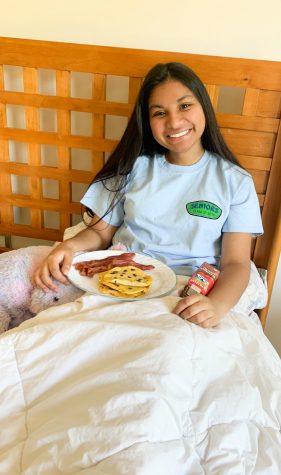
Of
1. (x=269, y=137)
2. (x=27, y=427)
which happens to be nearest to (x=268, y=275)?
(x=269, y=137)

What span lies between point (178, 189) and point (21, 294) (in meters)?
0.45

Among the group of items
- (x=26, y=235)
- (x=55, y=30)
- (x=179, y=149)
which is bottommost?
(x=26, y=235)

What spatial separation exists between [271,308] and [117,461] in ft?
3.01

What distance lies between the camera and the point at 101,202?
46.6 inches

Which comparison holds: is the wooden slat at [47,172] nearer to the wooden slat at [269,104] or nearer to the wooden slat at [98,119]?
the wooden slat at [98,119]

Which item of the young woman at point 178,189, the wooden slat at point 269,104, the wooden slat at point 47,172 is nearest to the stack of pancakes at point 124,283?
the young woman at point 178,189

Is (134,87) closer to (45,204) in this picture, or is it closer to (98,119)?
(98,119)

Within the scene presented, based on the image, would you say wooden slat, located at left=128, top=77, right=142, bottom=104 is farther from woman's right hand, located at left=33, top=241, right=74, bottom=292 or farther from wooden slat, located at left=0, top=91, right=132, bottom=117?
woman's right hand, located at left=33, top=241, right=74, bottom=292

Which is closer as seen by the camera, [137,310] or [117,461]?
[117,461]

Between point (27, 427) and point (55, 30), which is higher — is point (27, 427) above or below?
below

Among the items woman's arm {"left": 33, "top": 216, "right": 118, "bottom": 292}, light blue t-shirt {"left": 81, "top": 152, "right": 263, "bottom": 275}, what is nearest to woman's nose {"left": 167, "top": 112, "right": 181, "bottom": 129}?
light blue t-shirt {"left": 81, "top": 152, "right": 263, "bottom": 275}

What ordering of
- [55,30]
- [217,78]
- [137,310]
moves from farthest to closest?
1. [55,30]
2. [217,78]
3. [137,310]

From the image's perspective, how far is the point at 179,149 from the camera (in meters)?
1.05

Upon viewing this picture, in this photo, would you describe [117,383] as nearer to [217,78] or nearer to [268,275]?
[268,275]
